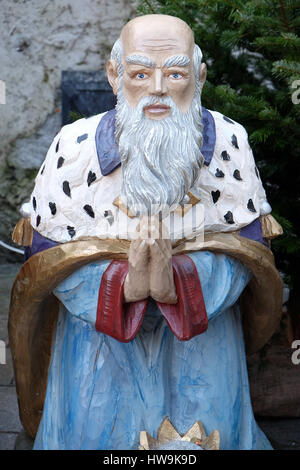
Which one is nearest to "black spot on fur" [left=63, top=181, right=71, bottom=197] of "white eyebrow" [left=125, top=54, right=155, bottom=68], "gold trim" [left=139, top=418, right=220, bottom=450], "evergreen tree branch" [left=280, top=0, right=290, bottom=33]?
"white eyebrow" [left=125, top=54, right=155, bottom=68]

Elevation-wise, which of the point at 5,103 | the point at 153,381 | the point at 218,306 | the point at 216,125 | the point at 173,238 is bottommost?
the point at 5,103

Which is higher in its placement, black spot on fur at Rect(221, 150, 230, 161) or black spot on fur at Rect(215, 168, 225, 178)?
black spot on fur at Rect(221, 150, 230, 161)

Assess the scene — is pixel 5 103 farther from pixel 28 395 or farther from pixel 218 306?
pixel 218 306

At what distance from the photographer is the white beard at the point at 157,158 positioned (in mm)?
2035

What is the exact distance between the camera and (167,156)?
204 cm

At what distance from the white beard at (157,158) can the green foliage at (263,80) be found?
0.68 meters

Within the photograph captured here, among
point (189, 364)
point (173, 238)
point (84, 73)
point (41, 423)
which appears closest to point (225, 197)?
point (173, 238)

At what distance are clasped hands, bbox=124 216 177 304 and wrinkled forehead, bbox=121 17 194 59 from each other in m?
0.46

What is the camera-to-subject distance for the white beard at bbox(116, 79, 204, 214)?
2035mm

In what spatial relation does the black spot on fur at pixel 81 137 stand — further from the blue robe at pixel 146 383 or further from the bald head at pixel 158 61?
the blue robe at pixel 146 383

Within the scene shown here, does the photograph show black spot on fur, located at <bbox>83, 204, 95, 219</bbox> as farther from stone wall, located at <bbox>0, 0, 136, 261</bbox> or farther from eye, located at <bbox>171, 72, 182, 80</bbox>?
stone wall, located at <bbox>0, 0, 136, 261</bbox>

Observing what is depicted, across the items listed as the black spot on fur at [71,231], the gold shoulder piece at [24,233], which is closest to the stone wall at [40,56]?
the gold shoulder piece at [24,233]

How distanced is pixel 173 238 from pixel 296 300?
1296 mm

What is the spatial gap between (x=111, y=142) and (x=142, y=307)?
0.50 metres
